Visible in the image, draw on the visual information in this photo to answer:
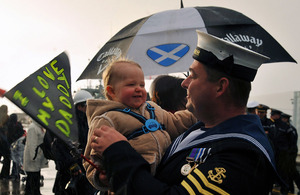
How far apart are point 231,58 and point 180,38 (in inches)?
95.7

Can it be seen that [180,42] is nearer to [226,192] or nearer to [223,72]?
[223,72]

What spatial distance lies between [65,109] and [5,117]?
29.9ft

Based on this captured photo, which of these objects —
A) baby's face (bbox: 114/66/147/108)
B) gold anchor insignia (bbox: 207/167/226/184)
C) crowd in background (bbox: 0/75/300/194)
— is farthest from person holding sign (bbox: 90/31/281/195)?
crowd in background (bbox: 0/75/300/194)

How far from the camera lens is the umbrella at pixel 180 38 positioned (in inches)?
152

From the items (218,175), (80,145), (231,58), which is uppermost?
(231,58)

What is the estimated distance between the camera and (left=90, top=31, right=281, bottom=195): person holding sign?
1328 millimetres

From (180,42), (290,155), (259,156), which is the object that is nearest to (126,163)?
(259,156)

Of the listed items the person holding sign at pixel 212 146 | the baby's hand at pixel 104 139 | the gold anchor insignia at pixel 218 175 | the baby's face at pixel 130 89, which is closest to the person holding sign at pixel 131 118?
the baby's face at pixel 130 89

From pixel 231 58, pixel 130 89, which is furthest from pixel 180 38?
pixel 231 58

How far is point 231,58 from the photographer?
5.06ft

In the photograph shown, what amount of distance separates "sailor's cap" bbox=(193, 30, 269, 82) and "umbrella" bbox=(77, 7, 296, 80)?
82.9 inches

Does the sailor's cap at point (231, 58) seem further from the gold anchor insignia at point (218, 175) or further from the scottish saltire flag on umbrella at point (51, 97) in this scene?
the scottish saltire flag on umbrella at point (51, 97)

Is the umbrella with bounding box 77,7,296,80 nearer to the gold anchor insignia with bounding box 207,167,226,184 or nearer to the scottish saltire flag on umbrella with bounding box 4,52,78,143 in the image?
the scottish saltire flag on umbrella with bounding box 4,52,78,143

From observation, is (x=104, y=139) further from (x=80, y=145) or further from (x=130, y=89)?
(x=80, y=145)
